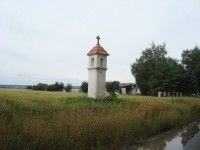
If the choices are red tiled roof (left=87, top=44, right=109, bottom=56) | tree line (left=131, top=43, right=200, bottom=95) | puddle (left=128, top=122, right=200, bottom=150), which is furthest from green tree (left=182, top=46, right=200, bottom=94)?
puddle (left=128, top=122, right=200, bottom=150)

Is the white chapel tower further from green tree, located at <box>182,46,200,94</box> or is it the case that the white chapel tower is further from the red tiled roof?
green tree, located at <box>182,46,200,94</box>

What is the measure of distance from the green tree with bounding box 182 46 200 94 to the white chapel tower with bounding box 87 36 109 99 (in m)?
53.2

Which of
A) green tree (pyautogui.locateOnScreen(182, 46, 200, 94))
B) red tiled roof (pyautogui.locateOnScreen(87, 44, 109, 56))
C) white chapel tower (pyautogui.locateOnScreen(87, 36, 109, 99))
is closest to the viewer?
white chapel tower (pyautogui.locateOnScreen(87, 36, 109, 99))

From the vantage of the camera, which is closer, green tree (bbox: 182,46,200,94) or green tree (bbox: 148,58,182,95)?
green tree (bbox: 148,58,182,95)

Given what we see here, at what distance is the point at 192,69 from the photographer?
231 feet

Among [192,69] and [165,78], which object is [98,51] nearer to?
[165,78]

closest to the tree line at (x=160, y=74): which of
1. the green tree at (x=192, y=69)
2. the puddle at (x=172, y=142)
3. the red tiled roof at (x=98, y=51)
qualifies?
the green tree at (x=192, y=69)

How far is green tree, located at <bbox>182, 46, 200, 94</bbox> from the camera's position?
65812 millimetres

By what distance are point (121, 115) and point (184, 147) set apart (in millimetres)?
2785

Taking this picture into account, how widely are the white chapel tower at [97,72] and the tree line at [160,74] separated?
43941mm

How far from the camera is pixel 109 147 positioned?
7.36m

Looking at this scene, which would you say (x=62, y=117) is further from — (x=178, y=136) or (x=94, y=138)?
(x=178, y=136)

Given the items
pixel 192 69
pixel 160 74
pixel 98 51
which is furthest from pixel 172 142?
pixel 192 69

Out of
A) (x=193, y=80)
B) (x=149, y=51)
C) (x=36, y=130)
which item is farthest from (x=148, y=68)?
(x=36, y=130)
